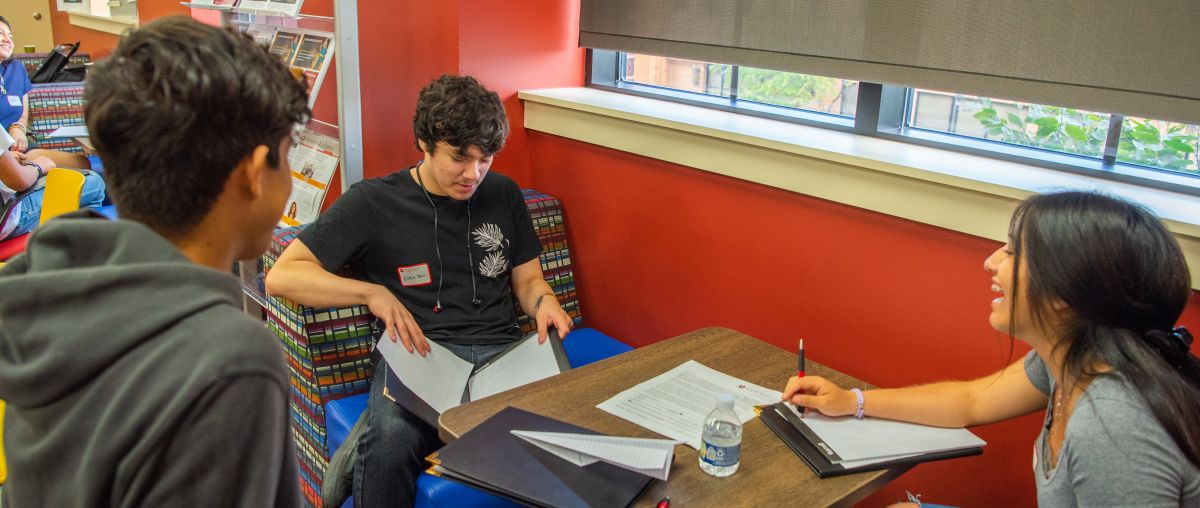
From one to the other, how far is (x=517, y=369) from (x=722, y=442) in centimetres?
83

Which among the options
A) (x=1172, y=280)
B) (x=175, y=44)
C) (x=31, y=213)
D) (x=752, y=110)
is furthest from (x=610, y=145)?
(x=31, y=213)

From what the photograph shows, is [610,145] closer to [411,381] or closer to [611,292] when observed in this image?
[611,292]

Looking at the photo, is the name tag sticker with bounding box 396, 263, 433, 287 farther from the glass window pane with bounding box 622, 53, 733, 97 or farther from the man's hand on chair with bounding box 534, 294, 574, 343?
the glass window pane with bounding box 622, 53, 733, 97

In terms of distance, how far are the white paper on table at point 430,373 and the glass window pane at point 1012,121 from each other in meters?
1.34

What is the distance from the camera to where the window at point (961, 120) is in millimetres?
1912

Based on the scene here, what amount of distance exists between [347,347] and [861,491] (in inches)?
56.4

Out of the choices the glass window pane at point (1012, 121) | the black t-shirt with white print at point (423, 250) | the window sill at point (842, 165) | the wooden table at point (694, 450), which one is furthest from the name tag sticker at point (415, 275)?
the glass window pane at point (1012, 121)

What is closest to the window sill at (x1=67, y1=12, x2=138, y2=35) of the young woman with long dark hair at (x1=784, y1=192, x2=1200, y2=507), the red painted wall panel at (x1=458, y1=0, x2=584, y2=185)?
the red painted wall panel at (x1=458, y1=0, x2=584, y2=185)

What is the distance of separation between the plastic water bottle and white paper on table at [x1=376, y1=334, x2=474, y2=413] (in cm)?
74

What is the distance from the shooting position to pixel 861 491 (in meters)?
1.47

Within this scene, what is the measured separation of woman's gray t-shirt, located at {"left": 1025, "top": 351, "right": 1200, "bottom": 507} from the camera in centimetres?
123

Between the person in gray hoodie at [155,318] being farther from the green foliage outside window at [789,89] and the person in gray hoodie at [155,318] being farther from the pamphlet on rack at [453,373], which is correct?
the green foliage outside window at [789,89]

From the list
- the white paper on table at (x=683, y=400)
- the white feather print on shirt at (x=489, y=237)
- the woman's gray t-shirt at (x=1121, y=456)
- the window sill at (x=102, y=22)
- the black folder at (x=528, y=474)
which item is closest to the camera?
the woman's gray t-shirt at (x=1121, y=456)

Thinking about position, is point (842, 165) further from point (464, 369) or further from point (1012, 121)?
point (464, 369)
